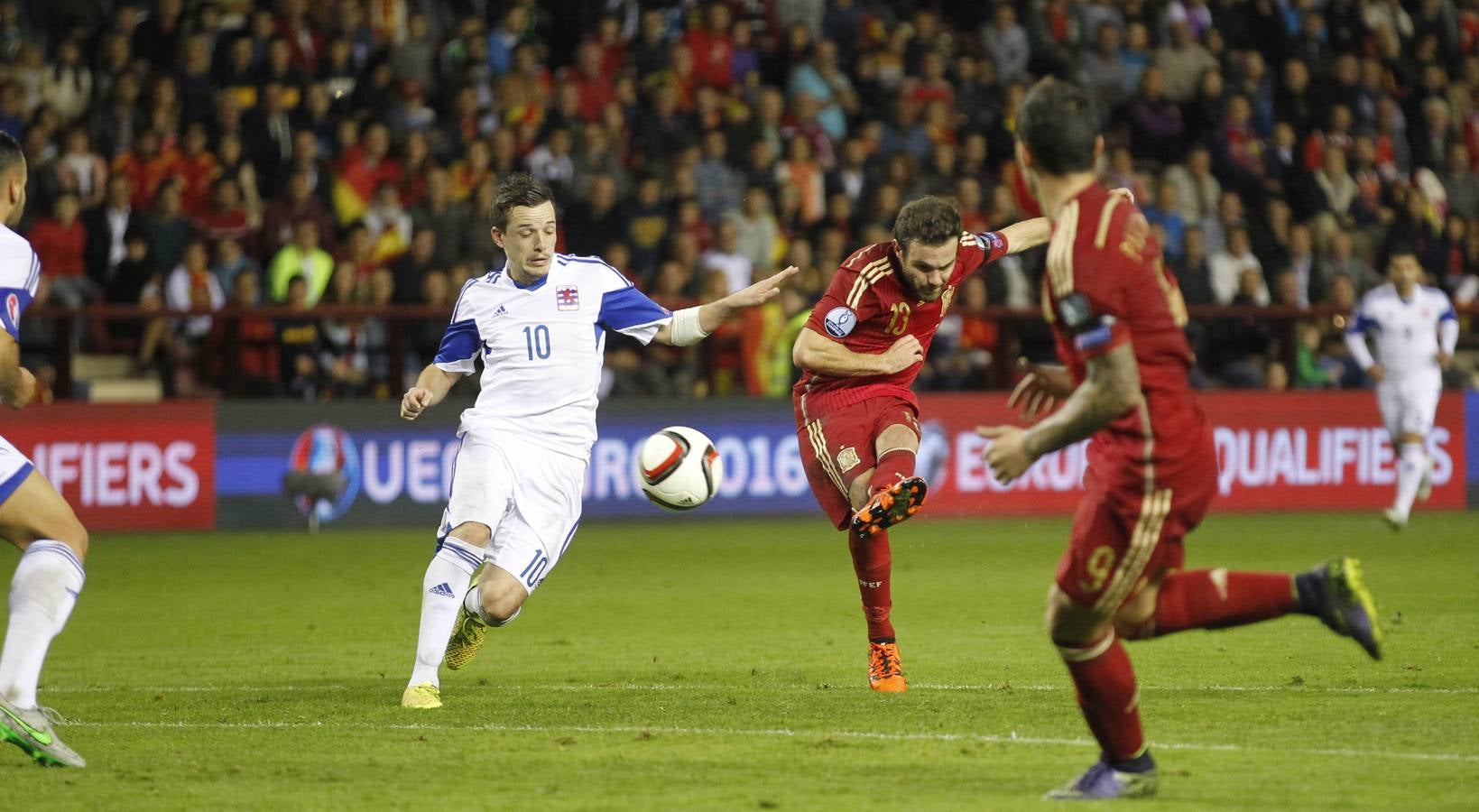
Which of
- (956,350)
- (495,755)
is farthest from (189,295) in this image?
(495,755)

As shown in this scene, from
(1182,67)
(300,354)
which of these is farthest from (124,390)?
(1182,67)

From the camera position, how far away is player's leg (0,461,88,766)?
6340 millimetres

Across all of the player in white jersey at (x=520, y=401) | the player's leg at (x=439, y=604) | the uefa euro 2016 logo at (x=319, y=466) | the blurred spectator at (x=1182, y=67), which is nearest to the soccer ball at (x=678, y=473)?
the player in white jersey at (x=520, y=401)

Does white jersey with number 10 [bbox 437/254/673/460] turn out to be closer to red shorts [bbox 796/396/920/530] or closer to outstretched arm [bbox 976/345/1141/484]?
red shorts [bbox 796/396/920/530]

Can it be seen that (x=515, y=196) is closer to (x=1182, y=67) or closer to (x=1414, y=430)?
(x=1414, y=430)

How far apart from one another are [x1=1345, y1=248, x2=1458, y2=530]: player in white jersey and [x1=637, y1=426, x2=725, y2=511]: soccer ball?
9.73m

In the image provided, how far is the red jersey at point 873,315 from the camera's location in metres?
8.54

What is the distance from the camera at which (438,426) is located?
16.9m

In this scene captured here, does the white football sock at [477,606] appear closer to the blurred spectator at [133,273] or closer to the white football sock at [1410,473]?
the blurred spectator at [133,273]

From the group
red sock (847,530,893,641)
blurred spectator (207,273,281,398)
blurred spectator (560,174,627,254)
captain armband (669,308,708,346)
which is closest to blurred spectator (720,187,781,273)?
blurred spectator (560,174,627,254)

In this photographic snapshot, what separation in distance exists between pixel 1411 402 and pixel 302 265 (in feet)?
32.4

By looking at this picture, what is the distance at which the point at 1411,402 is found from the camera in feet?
56.3

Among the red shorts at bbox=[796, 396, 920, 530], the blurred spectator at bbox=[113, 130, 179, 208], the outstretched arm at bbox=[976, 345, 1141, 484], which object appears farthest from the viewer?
the blurred spectator at bbox=[113, 130, 179, 208]

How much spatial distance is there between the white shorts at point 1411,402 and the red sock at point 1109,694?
12321 mm
